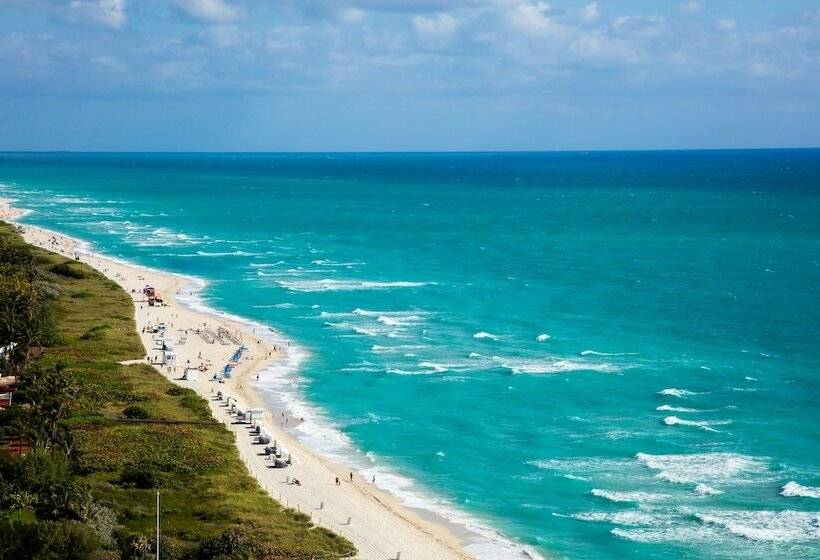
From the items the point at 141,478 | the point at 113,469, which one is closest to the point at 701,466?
the point at 141,478

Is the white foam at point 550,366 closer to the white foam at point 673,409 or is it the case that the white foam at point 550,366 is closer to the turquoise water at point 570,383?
the turquoise water at point 570,383

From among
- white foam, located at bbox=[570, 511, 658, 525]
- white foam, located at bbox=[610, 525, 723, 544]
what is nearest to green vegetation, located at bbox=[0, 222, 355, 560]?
white foam, located at bbox=[570, 511, 658, 525]

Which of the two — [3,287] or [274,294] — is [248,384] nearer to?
[3,287]

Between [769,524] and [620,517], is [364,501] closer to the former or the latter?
[620,517]

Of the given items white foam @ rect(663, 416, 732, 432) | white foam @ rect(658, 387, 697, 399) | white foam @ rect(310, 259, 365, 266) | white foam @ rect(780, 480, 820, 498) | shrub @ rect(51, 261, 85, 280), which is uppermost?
shrub @ rect(51, 261, 85, 280)

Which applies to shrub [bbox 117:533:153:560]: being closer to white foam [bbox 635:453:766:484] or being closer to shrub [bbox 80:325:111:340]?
white foam [bbox 635:453:766:484]

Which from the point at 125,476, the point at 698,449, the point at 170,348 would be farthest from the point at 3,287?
the point at 698,449
